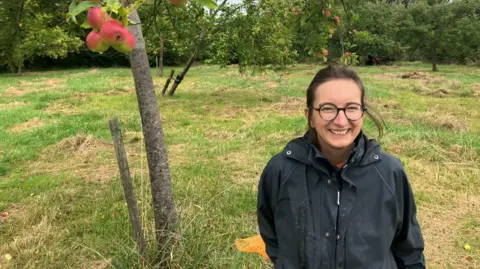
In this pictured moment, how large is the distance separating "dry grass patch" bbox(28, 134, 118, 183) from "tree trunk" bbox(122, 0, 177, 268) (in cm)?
264

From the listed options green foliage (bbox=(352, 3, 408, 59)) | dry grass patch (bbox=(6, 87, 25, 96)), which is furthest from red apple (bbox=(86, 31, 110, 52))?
green foliage (bbox=(352, 3, 408, 59))

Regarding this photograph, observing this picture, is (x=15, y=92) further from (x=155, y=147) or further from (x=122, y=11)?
(x=122, y=11)

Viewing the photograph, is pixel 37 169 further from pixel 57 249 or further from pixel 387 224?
pixel 387 224

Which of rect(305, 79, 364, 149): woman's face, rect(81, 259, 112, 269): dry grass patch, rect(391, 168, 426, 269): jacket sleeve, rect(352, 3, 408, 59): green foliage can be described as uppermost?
rect(352, 3, 408, 59): green foliage

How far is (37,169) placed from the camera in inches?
210

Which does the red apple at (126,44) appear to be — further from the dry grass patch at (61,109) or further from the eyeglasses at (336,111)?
the dry grass patch at (61,109)

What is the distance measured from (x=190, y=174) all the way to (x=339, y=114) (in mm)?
3578

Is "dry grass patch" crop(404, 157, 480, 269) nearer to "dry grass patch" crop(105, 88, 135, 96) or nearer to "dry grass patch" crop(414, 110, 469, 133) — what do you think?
"dry grass patch" crop(414, 110, 469, 133)

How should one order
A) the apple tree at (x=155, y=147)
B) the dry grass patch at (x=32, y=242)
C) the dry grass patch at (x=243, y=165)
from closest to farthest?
the apple tree at (x=155, y=147), the dry grass patch at (x=32, y=242), the dry grass patch at (x=243, y=165)

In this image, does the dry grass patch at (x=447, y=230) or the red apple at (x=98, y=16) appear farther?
the dry grass patch at (x=447, y=230)

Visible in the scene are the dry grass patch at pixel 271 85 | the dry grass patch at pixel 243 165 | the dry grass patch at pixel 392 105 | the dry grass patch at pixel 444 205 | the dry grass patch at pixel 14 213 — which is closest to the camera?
the dry grass patch at pixel 444 205

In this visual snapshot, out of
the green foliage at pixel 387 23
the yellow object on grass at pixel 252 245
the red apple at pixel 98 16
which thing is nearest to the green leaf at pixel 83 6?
the red apple at pixel 98 16

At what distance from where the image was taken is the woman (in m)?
1.38

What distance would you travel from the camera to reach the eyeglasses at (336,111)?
56.1 inches
